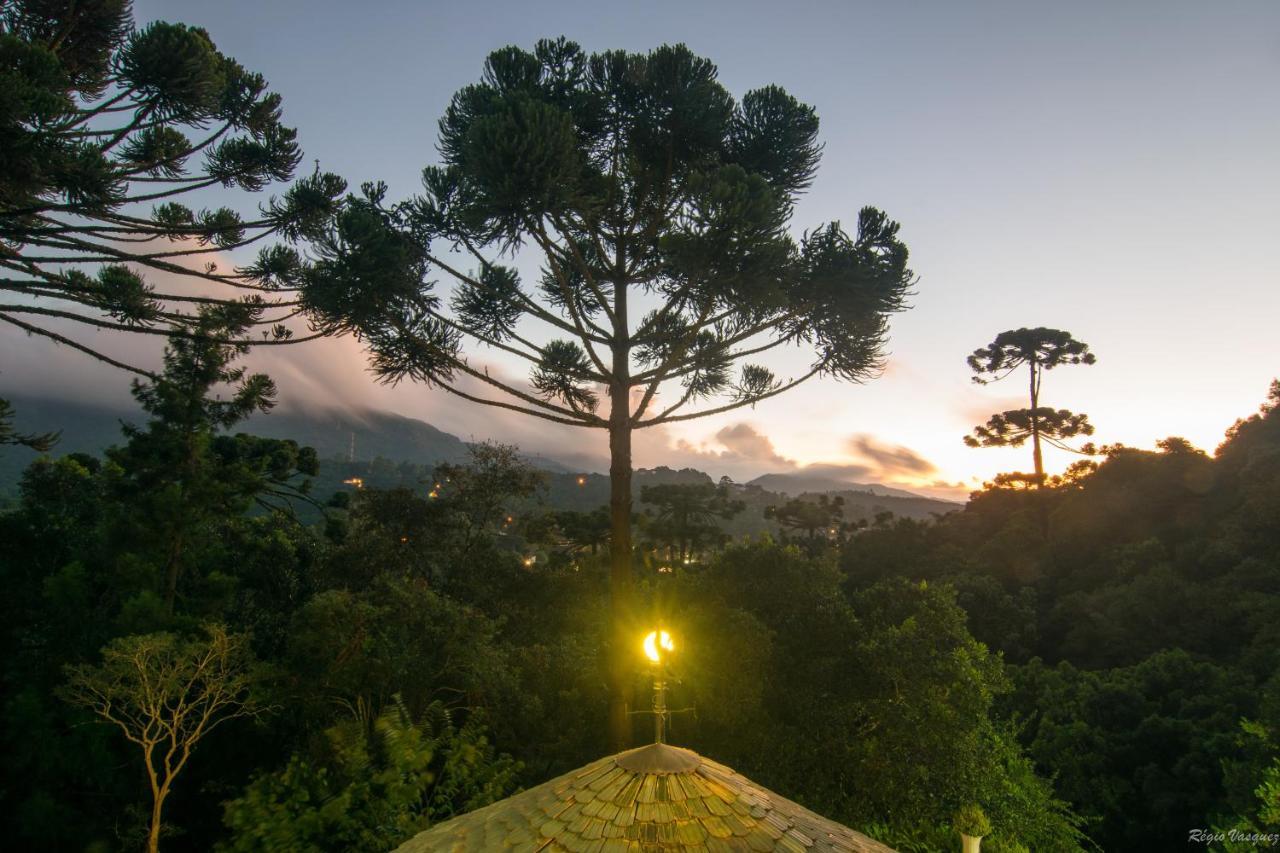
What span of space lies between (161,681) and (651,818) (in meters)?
10.8

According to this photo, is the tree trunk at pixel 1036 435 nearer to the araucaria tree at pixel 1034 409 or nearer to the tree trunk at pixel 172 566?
the araucaria tree at pixel 1034 409

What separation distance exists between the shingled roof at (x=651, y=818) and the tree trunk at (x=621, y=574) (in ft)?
18.5

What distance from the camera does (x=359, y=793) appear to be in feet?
24.7

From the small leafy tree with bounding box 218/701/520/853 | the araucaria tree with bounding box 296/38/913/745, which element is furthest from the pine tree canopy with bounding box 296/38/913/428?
the small leafy tree with bounding box 218/701/520/853

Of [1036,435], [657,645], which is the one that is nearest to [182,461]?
[657,645]

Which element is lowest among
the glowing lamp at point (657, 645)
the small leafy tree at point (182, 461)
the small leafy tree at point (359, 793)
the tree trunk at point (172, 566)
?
the small leafy tree at point (359, 793)

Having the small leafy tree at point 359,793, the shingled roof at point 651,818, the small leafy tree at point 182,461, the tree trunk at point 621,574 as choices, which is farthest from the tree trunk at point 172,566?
the shingled roof at point 651,818

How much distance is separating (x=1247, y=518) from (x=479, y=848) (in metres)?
31.1

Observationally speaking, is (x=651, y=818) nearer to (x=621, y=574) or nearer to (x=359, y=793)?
(x=621, y=574)

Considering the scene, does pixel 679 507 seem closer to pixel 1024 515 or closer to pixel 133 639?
pixel 1024 515

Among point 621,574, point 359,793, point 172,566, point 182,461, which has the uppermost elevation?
point 182,461

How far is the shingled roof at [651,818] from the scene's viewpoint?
2488 mm

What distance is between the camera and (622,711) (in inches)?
330

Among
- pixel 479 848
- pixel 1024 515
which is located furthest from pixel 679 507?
pixel 479 848
